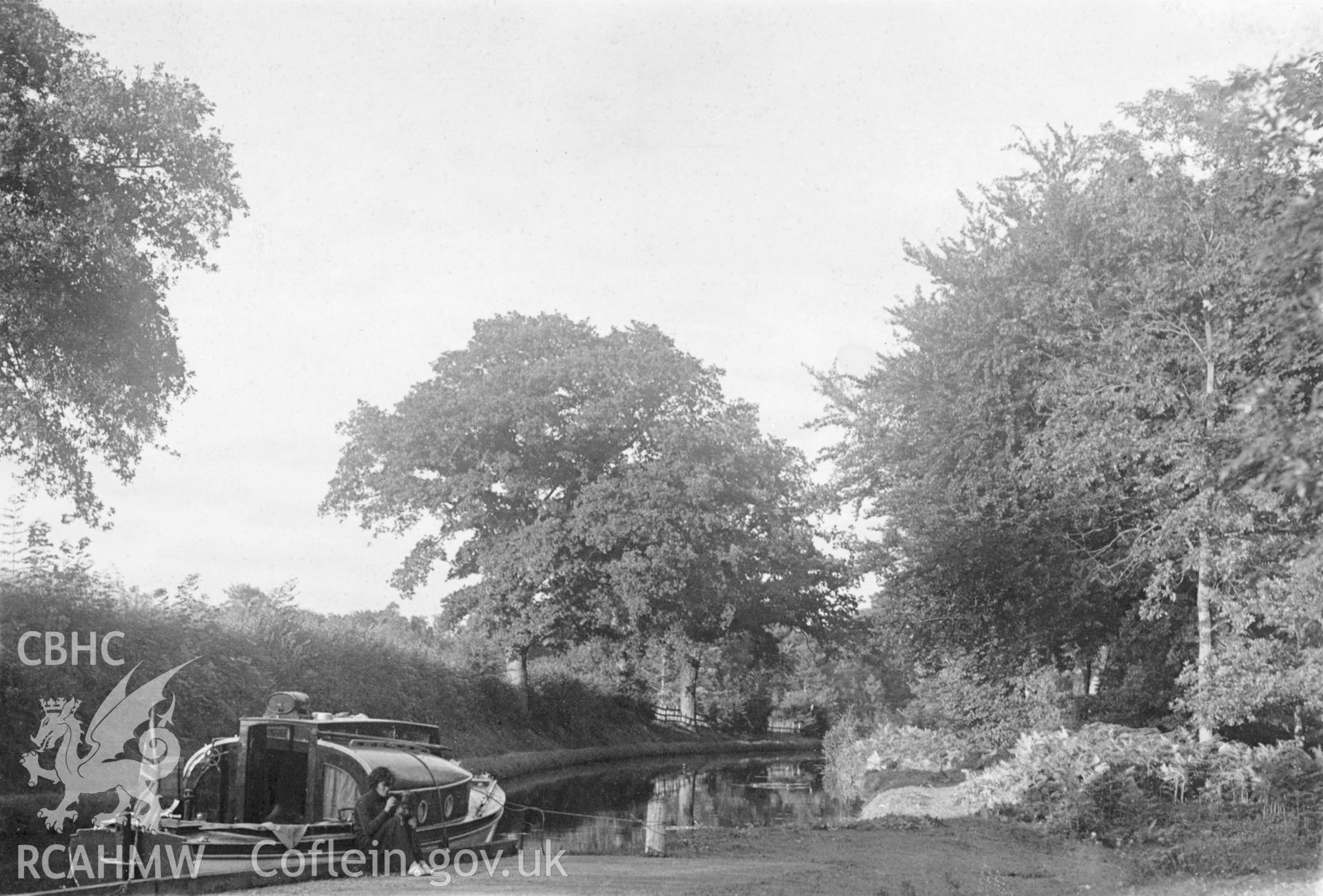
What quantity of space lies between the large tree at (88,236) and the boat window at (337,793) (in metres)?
11.3

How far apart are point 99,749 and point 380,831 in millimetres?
9709

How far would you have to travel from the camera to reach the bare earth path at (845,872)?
12.7 m

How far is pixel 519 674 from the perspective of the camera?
44875 mm

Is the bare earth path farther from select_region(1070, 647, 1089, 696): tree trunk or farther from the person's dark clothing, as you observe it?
select_region(1070, 647, 1089, 696): tree trunk

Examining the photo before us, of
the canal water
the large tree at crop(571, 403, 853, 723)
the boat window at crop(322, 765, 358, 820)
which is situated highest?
the large tree at crop(571, 403, 853, 723)

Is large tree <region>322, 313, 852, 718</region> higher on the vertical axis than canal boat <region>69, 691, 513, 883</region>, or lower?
higher

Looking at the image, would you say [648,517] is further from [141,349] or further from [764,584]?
[141,349]

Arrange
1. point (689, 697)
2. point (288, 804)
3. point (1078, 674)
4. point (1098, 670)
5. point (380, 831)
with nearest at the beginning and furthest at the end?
1. point (380, 831)
2. point (288, 804)
3. point (1098, 670)
4. point (1078, 674)
5. point (689, 697)

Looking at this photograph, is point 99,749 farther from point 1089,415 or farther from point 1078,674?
point 1078,674

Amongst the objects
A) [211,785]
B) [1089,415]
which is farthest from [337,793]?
[1089,415]

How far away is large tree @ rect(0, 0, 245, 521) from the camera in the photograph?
69.6 feet

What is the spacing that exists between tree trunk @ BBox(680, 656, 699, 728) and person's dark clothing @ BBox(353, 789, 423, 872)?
47.8 metres

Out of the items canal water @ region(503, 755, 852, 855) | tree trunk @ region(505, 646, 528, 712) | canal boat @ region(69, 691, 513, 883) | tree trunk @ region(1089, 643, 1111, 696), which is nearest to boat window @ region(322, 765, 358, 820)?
canal boat @ region(69, 691, 513, 883)

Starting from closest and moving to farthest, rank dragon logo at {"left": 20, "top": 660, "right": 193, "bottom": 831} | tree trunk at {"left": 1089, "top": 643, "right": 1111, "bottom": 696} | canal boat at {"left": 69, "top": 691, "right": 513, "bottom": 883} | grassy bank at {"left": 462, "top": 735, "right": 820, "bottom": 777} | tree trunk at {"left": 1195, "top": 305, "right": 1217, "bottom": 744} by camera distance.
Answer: canal boat at {"left": 69, "top": 691, "right": 513, "bottom": 883} → dragon logo at {"left": 20, "top": 660, "right": 193, "bottom": 831} → tree trunk at {"left": 1195, "top": 305, "right": 1217, "bottom": 744} → tree trunk at {"left": 1089, "top": 643, "right": 1111, "bottom": 696} → grassy bank at {"left": 462, "top": 735, "right": 820, "bottom": 777}
